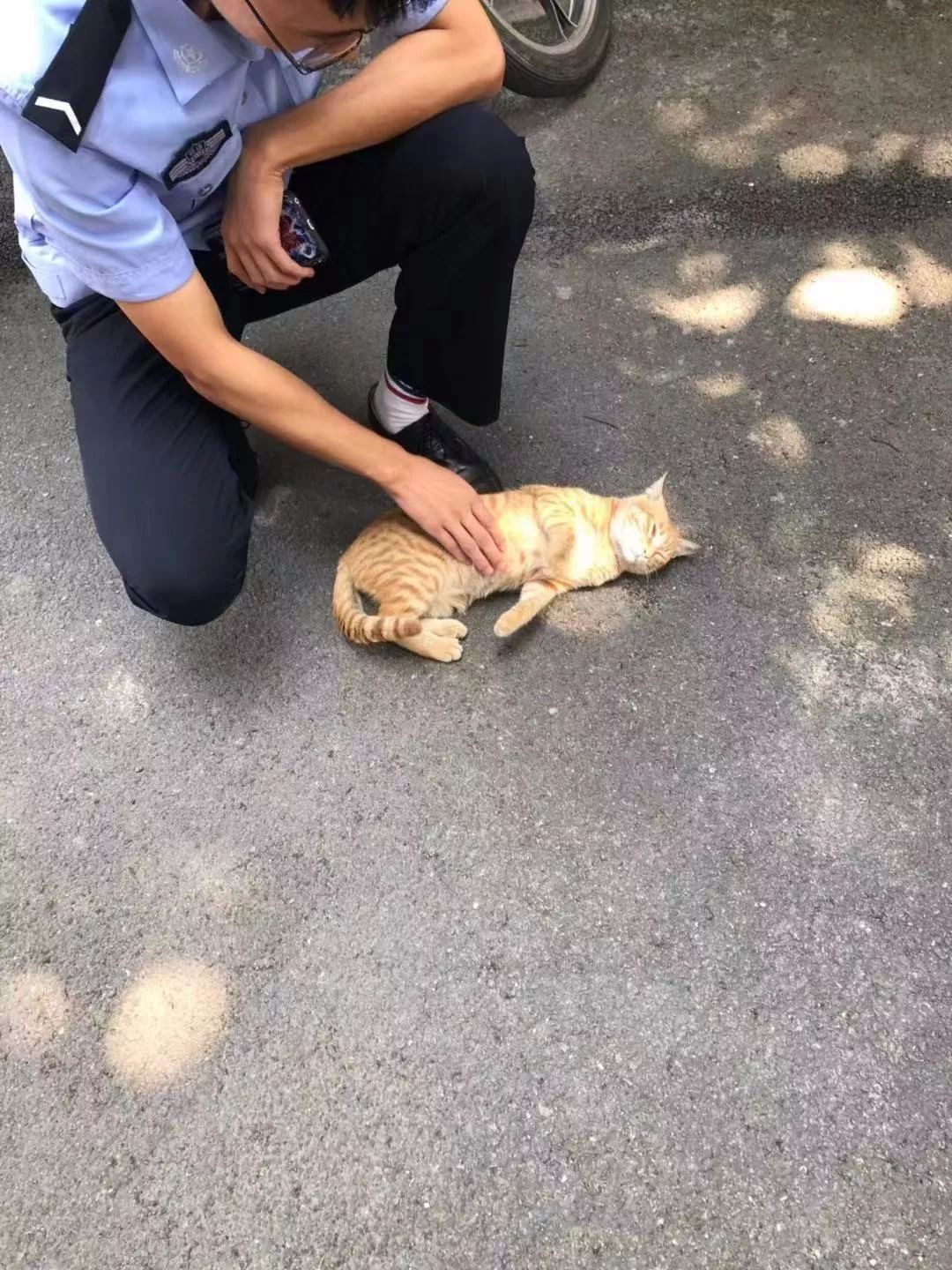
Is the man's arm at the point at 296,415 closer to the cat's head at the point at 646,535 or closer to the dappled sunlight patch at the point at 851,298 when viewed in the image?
the cat's head at the point at 646,535

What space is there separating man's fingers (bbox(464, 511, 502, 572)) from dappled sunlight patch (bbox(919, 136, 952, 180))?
6.21 feet

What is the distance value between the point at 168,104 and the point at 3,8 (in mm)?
223

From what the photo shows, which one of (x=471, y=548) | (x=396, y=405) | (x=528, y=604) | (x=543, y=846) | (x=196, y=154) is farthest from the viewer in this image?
(x=396, y=405)

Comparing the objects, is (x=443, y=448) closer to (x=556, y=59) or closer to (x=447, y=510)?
(x=447, y=510)

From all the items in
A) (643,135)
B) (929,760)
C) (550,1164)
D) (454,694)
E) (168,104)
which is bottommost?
(929,760)

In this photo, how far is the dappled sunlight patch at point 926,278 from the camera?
2.38m

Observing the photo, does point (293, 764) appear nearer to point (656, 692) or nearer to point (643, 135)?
point (656, 692)

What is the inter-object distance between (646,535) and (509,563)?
29cm

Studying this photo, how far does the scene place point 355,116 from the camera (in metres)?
1.55

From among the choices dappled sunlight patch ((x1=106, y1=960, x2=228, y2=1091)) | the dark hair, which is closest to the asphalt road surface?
dappled sunlight patch ((x1=106, y1=960, x2=228, y2=1091))

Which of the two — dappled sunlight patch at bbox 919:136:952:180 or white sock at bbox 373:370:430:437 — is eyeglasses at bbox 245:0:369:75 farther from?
dappled sunlight patch at bbox 919:136:952:180

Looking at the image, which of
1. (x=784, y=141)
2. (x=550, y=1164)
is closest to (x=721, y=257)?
(x=784, y=141)

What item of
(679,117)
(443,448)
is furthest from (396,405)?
(679,117)

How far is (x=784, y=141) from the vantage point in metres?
2.76
